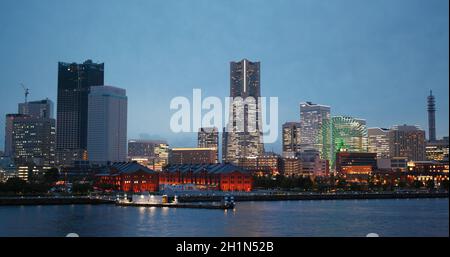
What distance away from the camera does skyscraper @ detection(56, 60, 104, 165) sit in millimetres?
155125

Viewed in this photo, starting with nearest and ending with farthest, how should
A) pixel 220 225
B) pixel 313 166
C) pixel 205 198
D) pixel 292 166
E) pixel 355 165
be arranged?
pixel 220 225
pixel 205 198
pixel 355 165
pixel 292 166
pixel 313 166

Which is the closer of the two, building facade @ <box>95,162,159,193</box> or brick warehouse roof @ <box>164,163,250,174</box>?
building facade @ <box>95,162,159,193</box>

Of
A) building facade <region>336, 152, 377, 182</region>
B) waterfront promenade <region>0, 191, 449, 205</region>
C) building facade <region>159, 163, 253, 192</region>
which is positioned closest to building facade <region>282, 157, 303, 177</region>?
building facade <region>336, 152, 377, 182</region>

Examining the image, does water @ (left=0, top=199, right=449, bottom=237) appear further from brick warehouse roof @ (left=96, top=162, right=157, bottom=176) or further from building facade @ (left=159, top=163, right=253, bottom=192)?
building facade @ (left=159, top=163, right=253, bottom=192)

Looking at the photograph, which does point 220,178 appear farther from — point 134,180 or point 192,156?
point 192,156

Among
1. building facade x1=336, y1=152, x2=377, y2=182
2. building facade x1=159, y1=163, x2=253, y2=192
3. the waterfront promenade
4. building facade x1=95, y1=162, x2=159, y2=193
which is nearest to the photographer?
the waterfront promenade

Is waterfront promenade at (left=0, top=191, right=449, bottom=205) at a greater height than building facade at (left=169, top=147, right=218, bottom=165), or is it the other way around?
building facade at (left=169, top=147, right=218, bottom=165)

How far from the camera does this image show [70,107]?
167 m

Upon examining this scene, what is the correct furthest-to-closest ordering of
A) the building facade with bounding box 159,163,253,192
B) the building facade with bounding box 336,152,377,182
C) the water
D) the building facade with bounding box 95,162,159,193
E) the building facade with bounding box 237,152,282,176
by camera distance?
the building facade with bounding box 237,152,282,176 → the building facade with bounding box 336,152,377,182 → the building facade with bounding box 159,163,253,192 → the building facade with bounding box 95,162,159,193 → the water

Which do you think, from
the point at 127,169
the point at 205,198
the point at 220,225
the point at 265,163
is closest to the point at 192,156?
the point at 265,163

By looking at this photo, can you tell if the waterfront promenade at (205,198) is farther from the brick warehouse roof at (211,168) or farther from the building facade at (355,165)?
the building facade at (355,165)

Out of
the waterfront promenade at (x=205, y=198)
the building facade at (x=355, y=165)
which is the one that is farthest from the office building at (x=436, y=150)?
the waterfront promenade at (x=205, y=198)

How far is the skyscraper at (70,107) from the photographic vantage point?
6107 inches
